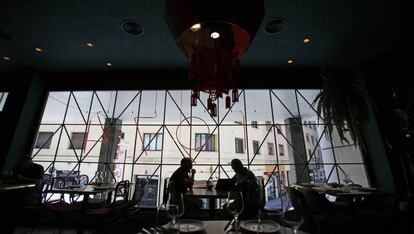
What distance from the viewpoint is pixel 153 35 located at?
10.6 ft

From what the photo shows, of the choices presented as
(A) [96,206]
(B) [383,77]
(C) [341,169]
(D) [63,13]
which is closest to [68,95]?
(D) [63,13]

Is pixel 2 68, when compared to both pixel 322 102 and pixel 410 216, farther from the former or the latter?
pixel 410 216

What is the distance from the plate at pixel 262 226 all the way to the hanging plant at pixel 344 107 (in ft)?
11.2

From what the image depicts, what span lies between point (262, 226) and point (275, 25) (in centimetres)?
306

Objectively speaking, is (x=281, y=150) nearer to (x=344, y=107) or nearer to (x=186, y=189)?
(x=344, y=107)

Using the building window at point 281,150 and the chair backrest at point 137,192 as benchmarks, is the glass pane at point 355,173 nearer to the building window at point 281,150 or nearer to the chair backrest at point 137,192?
the chair backrest at point 137,192

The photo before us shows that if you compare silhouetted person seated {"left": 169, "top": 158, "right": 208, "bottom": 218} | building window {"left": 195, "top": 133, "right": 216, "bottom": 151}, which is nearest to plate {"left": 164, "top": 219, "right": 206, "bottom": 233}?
silhouetted person seated {"left": 169, "top": 158, "right": 208, "bottom": 218}

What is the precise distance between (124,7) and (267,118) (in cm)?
605

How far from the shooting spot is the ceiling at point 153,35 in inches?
105

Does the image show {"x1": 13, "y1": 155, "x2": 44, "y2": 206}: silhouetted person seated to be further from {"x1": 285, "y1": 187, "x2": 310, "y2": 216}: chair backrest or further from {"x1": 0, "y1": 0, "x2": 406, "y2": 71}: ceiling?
{"x1": 285, "y1": 187, "x2": 310, "y2": 216}: chair backrest

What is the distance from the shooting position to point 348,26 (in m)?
3.03

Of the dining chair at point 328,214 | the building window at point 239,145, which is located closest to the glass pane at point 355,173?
the dining chair at point 328,214

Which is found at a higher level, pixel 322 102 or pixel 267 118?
pixel 267 118

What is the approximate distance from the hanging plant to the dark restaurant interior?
0.02m
